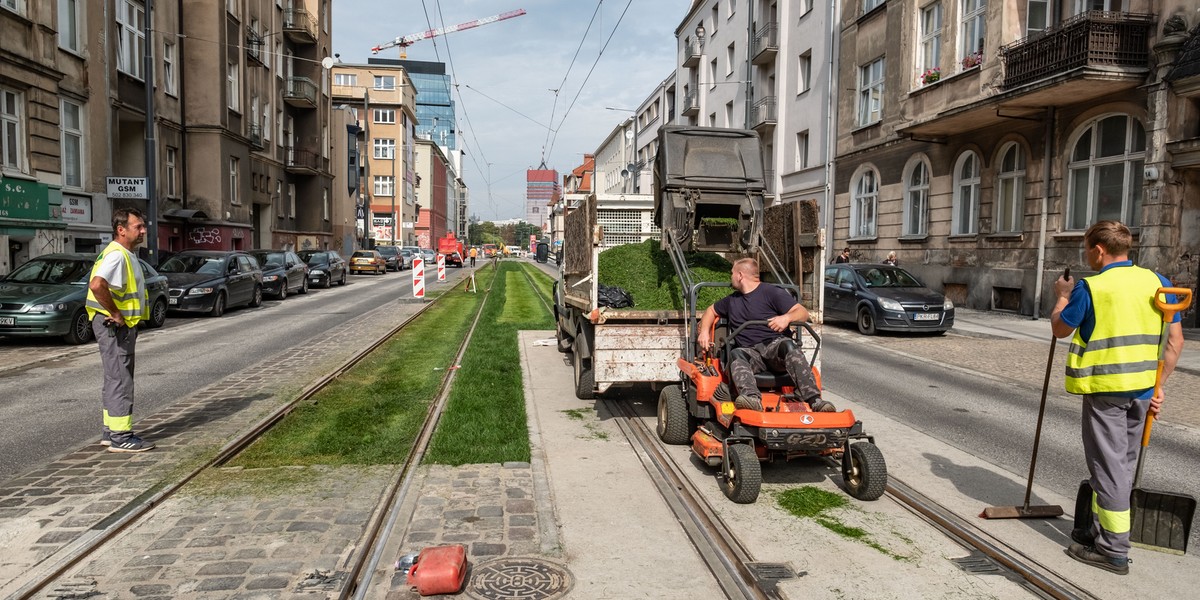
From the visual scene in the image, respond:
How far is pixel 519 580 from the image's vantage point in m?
3.80

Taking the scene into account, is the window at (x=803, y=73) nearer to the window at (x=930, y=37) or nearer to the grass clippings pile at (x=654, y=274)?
the window at (x=930, y=37)

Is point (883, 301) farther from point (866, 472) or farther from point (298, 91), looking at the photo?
point (298, 91)

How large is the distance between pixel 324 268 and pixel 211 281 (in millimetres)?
12327

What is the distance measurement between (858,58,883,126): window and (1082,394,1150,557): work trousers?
2314 centimetres

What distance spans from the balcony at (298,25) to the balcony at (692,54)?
21.5 metres

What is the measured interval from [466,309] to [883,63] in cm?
1621

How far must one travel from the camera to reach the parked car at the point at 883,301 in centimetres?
1527

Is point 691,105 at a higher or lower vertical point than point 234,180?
higher

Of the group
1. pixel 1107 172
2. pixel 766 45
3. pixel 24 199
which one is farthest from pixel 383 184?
pixel 1107 172

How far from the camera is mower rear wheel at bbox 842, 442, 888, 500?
4969 millimetres

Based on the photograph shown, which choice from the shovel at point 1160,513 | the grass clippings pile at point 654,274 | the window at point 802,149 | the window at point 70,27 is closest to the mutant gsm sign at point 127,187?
the window at point 70,27

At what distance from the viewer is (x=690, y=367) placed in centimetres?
610

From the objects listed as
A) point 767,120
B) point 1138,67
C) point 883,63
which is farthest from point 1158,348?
point 767,120

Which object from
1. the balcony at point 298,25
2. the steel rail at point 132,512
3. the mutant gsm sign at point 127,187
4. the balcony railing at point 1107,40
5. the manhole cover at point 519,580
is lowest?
the manhole cover at point 519,580
